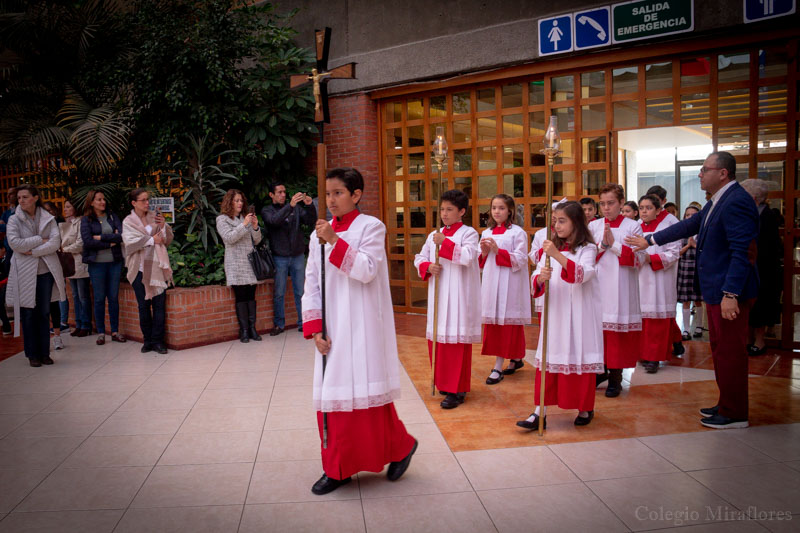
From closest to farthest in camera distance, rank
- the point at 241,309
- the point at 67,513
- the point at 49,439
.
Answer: the point at 67,513
the point at 49,439
the point at 241,309

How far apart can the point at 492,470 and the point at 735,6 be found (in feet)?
20.0

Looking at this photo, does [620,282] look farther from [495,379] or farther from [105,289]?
[105,289]

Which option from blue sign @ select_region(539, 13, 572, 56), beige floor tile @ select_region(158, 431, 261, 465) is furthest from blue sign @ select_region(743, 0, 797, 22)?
beige floor tile @ select_region(158, 431, 261, 465)

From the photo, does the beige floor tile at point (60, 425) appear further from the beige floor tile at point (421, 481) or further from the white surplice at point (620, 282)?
the white surplice at point (620, 282)

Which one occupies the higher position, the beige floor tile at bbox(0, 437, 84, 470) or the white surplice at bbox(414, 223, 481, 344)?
the white surplice at bbox(414, 223, 481, 344)

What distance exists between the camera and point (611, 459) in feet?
13.9

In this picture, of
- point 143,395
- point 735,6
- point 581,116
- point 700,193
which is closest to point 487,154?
point 581,116

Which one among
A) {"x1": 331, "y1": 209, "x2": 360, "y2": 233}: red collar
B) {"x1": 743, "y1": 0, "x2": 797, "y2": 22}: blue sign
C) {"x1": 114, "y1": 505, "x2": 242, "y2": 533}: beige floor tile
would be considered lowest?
{"x1": 114, "y1": 505, "x2": 242, "y2": 533}: beige floor tile

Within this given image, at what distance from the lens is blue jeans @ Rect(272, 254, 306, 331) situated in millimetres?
8734

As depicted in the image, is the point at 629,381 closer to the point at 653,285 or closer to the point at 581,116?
the point at 653,285

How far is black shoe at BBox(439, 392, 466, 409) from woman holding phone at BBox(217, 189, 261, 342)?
12.6 ft

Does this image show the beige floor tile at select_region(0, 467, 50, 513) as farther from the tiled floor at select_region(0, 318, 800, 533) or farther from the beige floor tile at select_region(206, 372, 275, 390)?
the beige floor tile at select_region(206, 372, 275, 390)

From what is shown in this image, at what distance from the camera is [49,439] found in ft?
15.9

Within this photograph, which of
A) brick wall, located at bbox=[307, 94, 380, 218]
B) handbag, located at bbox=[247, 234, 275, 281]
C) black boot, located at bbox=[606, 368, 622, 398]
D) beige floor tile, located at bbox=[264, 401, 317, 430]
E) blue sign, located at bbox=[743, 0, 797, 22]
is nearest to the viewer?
beige floor tile, located at bbox=[264, 401, 317, 430]
